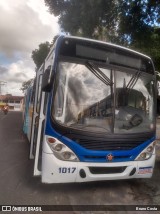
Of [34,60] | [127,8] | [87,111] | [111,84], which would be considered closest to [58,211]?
[87,111]

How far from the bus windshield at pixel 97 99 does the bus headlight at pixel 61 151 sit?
359mm

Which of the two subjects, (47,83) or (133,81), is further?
(133,81)

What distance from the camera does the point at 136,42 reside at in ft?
55.2

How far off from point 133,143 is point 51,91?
188 centimetres

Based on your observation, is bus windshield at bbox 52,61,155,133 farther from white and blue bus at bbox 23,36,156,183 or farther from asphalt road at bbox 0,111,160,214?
asphalt road at bbox 0,111,160,214

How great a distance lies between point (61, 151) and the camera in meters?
4.84

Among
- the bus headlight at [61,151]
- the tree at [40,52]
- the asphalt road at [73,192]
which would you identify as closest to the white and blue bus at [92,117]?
the bus headlight at [61,151]

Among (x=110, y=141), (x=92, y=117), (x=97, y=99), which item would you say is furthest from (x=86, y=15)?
(x=110, y=141)

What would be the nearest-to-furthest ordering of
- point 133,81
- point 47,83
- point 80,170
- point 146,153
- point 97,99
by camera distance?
1. point 47,83
2. point 80,170
3. point 97,99
4. point 146,153
5. point 133,81

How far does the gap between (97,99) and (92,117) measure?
1.23 feet

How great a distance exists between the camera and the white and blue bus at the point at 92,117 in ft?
16.0

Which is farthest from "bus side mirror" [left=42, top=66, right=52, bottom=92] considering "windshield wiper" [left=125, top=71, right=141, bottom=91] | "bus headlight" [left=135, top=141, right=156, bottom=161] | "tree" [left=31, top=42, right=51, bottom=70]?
"tree" [left=31, top=42, right=51, bottom=70]

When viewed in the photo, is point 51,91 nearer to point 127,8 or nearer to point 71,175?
point 71,175

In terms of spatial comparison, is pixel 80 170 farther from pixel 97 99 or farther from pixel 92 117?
pixel 97 99
